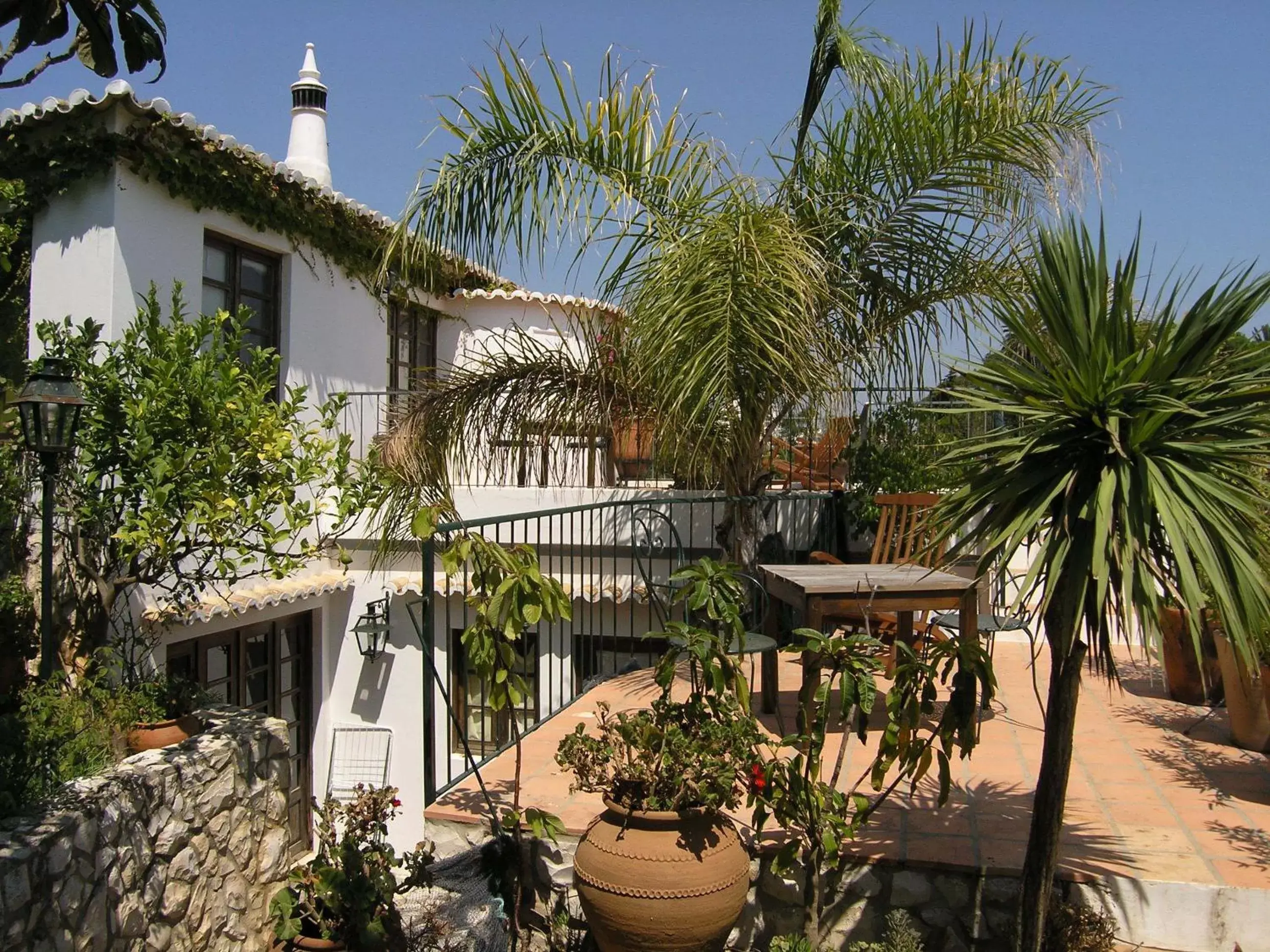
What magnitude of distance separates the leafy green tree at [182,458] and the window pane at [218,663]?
2.86 metres

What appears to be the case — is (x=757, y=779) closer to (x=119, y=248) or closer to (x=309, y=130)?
(x=119, y=248)

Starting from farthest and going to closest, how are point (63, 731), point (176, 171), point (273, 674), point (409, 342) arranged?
point (409, 342) < point (273, 674) < point (176, 171) < point (63, 731)

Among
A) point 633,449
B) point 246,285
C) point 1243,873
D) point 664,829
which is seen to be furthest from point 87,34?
point 246,285

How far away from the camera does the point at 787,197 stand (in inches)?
238

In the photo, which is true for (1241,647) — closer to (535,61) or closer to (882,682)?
(882,682)

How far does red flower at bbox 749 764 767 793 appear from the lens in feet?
10.5

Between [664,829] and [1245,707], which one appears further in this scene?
[1245,707]

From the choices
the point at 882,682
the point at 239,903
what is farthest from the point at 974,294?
the point at 239,903

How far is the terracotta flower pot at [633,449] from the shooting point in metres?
6.43

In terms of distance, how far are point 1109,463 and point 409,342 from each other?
10.5 metres

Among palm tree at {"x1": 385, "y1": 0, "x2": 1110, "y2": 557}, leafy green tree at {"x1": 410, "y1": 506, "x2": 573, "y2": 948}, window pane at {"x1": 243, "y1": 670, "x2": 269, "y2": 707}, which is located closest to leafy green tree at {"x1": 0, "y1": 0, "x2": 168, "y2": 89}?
leafy green tree at {"x1": 410, "y1": 506, "x2": 573, "y2": 948}

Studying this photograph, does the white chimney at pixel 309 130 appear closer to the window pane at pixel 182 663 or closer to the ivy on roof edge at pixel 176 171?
the ivy on roof edge at pixel 176 171

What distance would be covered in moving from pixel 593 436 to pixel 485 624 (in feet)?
10.3

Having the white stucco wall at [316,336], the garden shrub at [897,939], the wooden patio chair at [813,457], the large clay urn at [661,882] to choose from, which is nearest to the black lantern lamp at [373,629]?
the white stucco wall at [316,336]
